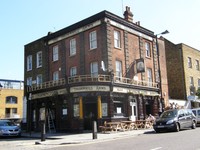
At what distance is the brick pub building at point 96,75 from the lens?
2288cm

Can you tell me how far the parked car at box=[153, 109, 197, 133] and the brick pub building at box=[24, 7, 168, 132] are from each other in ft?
16.3

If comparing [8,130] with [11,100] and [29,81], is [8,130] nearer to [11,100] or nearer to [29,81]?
[29,81]

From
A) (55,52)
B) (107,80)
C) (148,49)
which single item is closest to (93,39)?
(107,80)

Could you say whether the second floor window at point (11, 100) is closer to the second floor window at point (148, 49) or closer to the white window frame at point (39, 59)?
the white window frame at point (39, 59)

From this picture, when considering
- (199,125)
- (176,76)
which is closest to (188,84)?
(176,76)

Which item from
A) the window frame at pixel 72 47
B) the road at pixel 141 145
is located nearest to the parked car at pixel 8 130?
the road at pixel 141 145

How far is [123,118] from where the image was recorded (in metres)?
24.1

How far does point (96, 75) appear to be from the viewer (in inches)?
980

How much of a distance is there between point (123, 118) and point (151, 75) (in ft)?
28.2

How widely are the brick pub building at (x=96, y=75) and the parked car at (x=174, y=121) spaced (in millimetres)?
4968

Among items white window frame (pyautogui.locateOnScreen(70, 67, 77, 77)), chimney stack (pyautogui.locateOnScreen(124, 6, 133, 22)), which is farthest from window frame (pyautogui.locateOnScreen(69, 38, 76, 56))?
chimney stack (pyautogui.locateOnScreen(124, 6, 133, 22))

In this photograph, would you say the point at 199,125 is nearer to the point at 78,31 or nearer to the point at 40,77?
the point at 78,31

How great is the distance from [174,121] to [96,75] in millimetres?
9126

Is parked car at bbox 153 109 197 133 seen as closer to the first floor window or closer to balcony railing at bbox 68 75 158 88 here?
balcony railing at bbox 68 75 158 88
